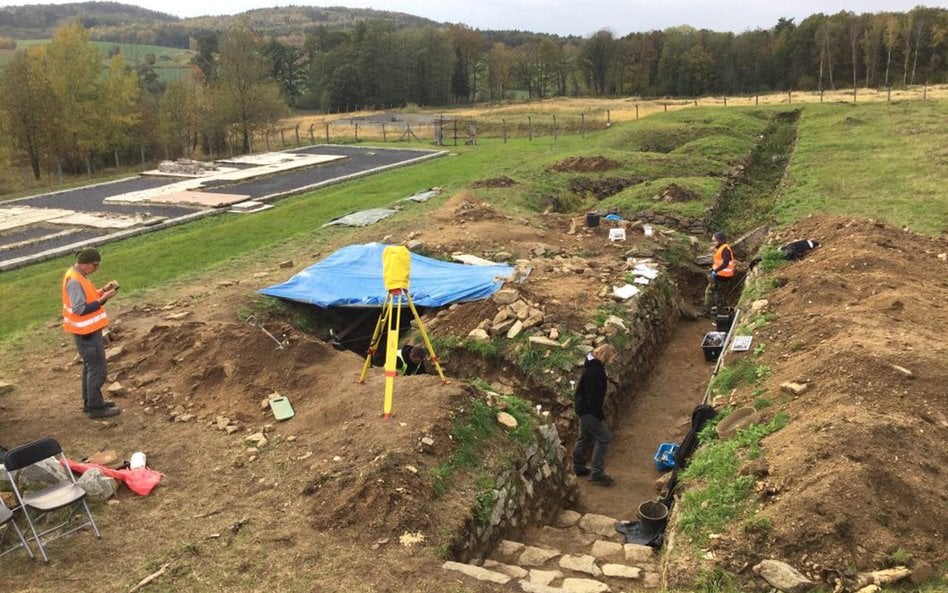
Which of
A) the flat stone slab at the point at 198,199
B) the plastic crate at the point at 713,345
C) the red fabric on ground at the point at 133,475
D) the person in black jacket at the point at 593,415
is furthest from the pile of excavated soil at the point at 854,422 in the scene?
the flat stone slab at the point at 198,199

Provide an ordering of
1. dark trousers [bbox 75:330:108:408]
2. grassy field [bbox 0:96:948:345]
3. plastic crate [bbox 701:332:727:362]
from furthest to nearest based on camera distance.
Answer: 1. grassy field [bbox 0:96:948:345]
2. plastic crate [bbox 701:332:727:362]
3. dark trousers [bbox 75:330:108:408]

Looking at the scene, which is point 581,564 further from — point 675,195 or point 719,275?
point 675,195

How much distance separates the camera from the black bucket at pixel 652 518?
7.25m

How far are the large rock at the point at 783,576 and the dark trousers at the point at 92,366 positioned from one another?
26.0ft

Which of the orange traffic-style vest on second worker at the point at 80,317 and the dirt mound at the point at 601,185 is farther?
the dirt mound at the point at 601,185

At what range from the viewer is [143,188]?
3089 centimetres

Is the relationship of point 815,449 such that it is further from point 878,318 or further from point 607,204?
point 607,204

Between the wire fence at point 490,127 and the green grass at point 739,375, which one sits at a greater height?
the wire fence at point 490,127

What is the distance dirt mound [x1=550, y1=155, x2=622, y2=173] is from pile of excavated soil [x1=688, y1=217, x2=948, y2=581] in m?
14.1

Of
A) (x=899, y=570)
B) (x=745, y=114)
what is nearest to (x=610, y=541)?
(x=899, y=570)

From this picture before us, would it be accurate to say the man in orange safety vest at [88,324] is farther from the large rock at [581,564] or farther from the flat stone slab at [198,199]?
the flat stone slab at [198,199]

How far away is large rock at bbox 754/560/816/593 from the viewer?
529cm

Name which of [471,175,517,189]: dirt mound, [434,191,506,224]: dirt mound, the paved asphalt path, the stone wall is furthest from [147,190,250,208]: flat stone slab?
the stone wall

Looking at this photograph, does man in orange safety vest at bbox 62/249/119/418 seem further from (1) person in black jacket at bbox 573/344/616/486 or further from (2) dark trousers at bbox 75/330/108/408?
(1) person in black jacket at bbox 573/344/616/486
